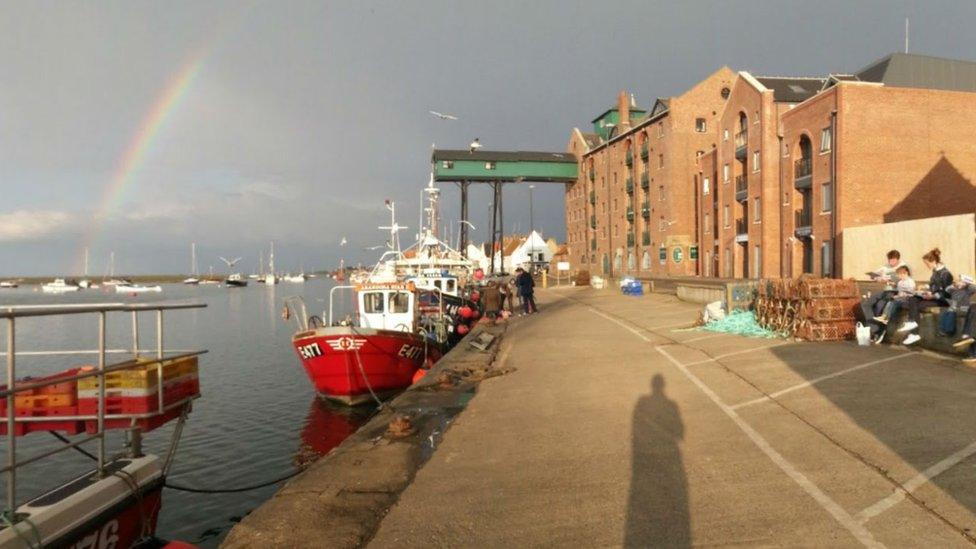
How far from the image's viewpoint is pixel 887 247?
29172 mm

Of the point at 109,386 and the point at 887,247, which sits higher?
the point at 887,247

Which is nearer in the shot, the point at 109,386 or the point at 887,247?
the point at 109,386

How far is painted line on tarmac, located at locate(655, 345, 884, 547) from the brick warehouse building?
108 ft

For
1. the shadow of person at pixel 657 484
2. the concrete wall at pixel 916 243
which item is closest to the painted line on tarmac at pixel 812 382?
the shadow of person at pixel 657 484

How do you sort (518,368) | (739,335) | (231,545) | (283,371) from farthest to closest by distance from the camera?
(283,371), (739,335), (518,368), (231,545)

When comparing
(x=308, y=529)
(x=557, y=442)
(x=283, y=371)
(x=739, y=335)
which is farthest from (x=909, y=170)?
(x=308, y=529)

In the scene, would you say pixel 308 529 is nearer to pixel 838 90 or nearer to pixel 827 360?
pixel 827 360

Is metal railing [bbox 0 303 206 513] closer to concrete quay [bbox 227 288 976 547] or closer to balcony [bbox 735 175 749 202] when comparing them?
concrete quay [bbox 227 288 976 547]

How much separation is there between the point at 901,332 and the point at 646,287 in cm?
2957

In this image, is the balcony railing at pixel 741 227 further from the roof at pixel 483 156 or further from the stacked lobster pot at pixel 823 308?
the stacked lobster pot at pixel 823 308

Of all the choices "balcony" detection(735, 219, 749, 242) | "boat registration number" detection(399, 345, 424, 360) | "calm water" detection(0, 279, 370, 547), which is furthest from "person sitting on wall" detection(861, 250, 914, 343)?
"balcony" detection(735, 219, 749, 242)

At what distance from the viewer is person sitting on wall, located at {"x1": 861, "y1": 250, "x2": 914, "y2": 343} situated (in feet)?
42.7

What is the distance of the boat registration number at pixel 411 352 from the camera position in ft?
62.7

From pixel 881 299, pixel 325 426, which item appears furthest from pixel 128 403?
pixel 881 299
